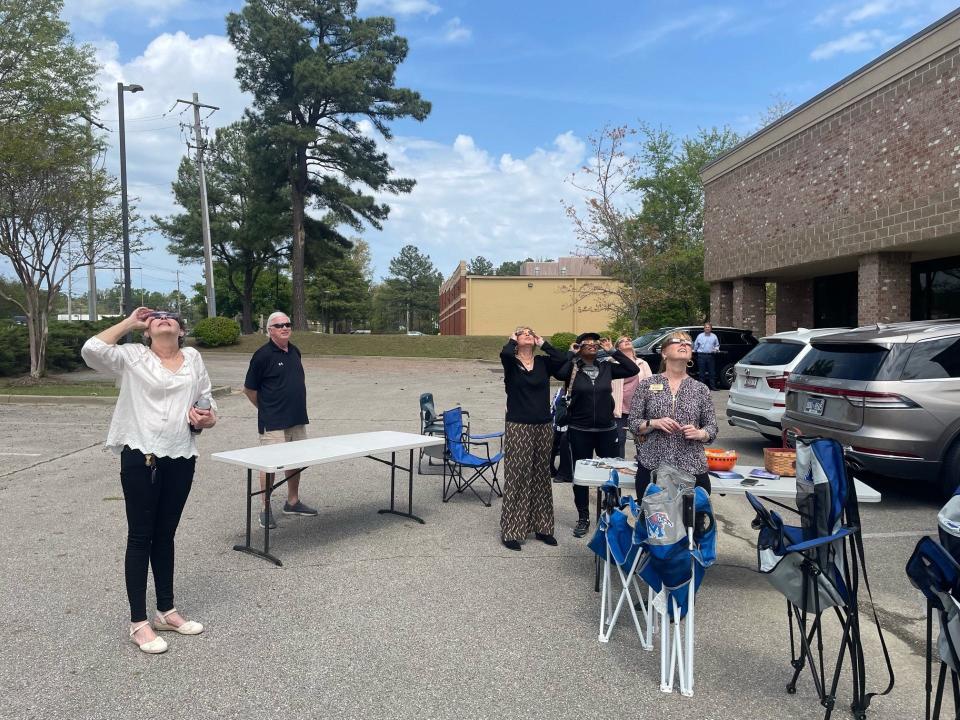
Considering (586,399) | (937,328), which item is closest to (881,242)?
(937,328)

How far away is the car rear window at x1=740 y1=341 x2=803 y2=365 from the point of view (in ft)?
33.9

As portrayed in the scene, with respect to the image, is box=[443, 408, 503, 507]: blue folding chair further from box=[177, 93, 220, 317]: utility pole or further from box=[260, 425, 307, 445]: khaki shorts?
box=[177, 93, 220, 317]: utility pole

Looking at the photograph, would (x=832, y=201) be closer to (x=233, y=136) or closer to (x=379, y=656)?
(x=379, y=656)

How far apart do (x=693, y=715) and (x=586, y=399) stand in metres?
3.18

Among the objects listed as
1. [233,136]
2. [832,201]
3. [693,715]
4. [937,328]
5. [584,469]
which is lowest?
[693,715]

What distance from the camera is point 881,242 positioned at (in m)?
17.1

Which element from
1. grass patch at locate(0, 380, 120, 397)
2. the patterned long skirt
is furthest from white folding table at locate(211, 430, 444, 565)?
grass patch at locate(0, 380, 120, 397)

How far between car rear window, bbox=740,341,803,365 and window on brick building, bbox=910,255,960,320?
36.2 ft

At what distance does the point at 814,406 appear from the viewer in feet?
25.9

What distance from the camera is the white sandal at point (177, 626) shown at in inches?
166

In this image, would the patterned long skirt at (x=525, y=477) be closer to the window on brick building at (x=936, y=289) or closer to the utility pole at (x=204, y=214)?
the window on brick building at (x=936, y=289)

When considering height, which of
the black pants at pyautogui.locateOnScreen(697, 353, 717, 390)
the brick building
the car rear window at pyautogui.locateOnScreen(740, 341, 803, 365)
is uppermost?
the brick building

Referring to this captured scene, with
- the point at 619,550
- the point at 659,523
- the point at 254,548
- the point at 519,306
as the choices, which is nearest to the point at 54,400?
the point at 254,548

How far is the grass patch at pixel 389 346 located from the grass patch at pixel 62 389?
19242 mm
